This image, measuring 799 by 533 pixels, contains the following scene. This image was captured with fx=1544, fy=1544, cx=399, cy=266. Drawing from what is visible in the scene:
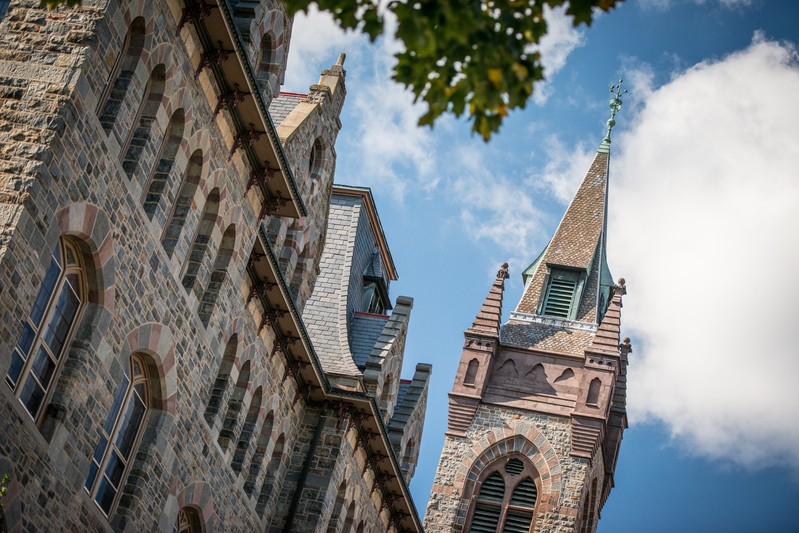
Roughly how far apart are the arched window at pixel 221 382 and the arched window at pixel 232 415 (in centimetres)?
66

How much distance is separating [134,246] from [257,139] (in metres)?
4.37

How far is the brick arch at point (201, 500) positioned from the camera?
22.8m

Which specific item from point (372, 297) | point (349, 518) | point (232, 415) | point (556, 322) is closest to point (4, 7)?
point (232, 415)

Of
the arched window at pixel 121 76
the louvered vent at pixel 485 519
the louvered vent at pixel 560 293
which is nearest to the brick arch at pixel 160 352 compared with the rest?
the arched window at pixel 121 76

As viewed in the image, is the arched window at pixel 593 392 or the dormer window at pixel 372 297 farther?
the arched window at pixel 593 392

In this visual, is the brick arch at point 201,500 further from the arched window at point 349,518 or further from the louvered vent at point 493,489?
the louvered vent at point 493,489

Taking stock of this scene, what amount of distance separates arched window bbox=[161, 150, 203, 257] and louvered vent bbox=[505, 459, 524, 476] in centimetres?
2998

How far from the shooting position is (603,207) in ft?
188

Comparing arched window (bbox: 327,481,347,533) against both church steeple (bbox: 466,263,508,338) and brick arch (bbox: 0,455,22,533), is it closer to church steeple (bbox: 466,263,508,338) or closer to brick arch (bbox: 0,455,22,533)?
brick arch (bbox: 0,455,22,533)

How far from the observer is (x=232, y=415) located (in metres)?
25.6

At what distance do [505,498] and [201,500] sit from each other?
27468mm

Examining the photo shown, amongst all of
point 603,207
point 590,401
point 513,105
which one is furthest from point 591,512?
point 513,105

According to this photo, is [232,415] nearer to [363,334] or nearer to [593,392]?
[363,334]

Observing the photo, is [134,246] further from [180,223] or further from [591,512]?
[591,512]
